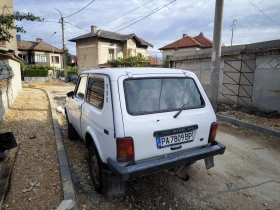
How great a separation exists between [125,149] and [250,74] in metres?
8.64

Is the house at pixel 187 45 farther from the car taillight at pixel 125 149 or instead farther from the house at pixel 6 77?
the car taillight at pixel 125 149

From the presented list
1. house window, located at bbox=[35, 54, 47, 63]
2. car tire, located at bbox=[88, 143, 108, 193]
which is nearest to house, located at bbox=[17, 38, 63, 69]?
house window, located at bbox=[35, 54, 47, 63]

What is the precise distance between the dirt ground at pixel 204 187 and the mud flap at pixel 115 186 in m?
0.38

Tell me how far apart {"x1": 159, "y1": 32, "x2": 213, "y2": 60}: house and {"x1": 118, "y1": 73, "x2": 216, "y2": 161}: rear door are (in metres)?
28.1

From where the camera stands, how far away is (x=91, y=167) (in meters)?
3.07

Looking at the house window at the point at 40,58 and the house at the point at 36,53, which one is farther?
the house window at the point at 40,58

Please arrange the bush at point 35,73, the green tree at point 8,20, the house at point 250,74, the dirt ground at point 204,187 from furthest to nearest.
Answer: the bush at point 35,73
the house at point 250,74
the green tree at point 8,20
the dirt ground at point 204,187

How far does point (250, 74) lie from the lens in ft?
28.9

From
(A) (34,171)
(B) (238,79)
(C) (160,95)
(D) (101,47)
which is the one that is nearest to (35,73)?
(D) (101,47)

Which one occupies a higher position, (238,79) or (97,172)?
(238,79)

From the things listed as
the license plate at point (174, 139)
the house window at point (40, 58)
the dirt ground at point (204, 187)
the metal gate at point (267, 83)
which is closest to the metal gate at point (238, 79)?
the metal gate at point (267, 83)

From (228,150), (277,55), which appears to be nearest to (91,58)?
(277,55)

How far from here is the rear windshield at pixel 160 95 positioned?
8.25 feet

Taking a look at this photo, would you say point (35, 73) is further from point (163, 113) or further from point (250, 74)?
point (163, 113)
